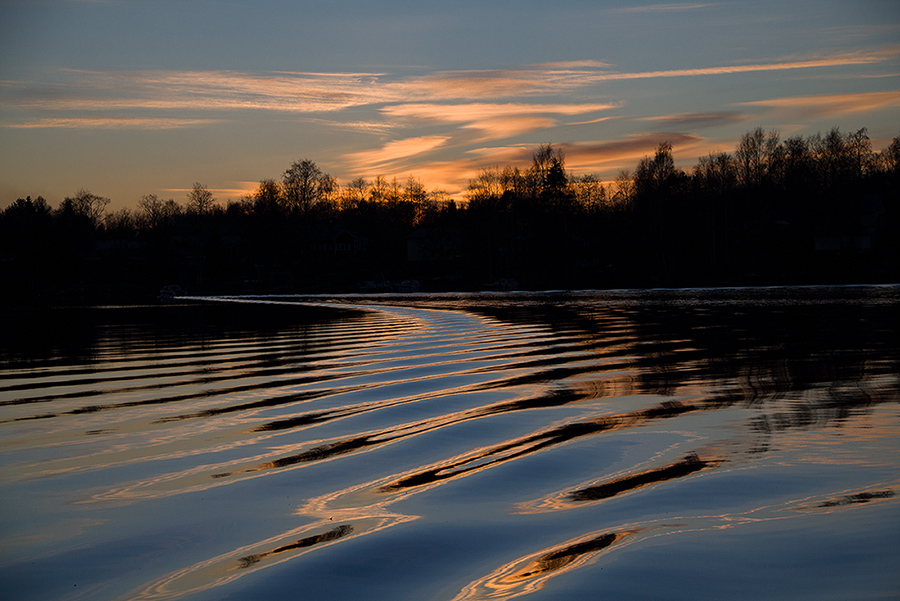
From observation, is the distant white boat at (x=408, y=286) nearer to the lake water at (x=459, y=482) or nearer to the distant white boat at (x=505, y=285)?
the distant white boat at (x=505, y=285)

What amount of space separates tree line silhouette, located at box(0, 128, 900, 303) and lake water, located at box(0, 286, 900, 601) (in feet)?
196

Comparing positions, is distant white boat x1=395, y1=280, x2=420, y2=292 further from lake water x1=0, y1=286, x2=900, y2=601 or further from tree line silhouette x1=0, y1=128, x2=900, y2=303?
lake water x1=0, y1=286, x2=900, y2=601

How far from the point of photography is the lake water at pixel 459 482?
3.62 metres

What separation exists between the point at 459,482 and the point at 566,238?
Answer: 7816 cm

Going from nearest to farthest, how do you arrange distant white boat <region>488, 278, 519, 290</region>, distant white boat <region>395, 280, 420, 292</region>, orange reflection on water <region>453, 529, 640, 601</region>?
orange reflection on water <region>453, 529, 640, 601</region> < distant white boat <region>488, 278, 519, 290</region> < distant white boat <region>395, 280, 420, 292</region>

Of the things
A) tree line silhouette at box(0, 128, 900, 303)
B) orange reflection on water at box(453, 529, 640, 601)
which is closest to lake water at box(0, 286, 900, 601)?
orange reflection on water at box(453, 529, 640, 601)

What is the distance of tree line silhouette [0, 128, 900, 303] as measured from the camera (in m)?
76.4

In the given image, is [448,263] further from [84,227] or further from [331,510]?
[331,510]

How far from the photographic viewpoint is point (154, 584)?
3.58 m

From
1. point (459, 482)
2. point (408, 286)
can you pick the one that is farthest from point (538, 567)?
point (408, 286)

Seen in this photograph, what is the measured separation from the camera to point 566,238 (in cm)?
8181

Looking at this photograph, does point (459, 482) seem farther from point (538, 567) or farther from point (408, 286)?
point (408, 286)

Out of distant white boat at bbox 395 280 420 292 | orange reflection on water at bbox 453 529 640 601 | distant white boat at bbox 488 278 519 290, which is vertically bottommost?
orange reflection on water at bbox 453 529 640 601

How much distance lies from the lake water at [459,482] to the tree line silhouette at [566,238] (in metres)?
59.8
